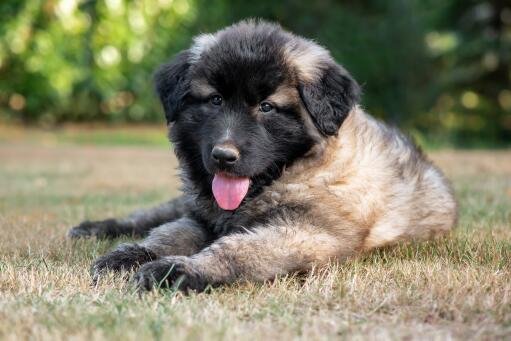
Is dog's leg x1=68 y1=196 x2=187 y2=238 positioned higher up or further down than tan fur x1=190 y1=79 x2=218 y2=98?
further down

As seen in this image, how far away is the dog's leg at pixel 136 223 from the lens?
14.5ft

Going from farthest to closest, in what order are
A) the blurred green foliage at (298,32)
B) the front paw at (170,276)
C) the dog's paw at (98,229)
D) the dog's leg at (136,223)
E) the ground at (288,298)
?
the blurred green foliage at (298,32)
the dog's leg at (136,223)
the dog's paw at (98,229)
the front paw at (170,276)
the ground at (288,298)

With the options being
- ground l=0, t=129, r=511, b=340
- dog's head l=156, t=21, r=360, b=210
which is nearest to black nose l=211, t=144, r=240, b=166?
dog's head l=156, t=21, r=360, b=210

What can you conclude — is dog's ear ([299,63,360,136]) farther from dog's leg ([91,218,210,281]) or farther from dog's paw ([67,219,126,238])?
dog's paw ([67,219,126,238])

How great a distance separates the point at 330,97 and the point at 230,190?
2.29 feet

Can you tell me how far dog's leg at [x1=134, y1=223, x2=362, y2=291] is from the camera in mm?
2820

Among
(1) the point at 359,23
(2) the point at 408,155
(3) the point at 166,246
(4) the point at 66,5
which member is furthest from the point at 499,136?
(3) the point at 166,246

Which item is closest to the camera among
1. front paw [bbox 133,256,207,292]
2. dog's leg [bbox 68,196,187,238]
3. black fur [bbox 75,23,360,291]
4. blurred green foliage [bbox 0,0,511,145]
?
front paw [bbox 133,256,207,292]

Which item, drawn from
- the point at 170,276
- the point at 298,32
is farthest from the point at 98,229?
the point at 298,32

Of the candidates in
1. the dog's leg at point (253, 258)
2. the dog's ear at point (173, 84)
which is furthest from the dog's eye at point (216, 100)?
the dog's leg at point (253, 258)

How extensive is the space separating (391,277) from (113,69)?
55.4 feet

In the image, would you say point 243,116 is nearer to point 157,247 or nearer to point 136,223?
point 157,247

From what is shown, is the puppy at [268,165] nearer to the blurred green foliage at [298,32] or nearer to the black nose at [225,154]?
the black nose at [225,154]

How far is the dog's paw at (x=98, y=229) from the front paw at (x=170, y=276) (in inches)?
60.6
